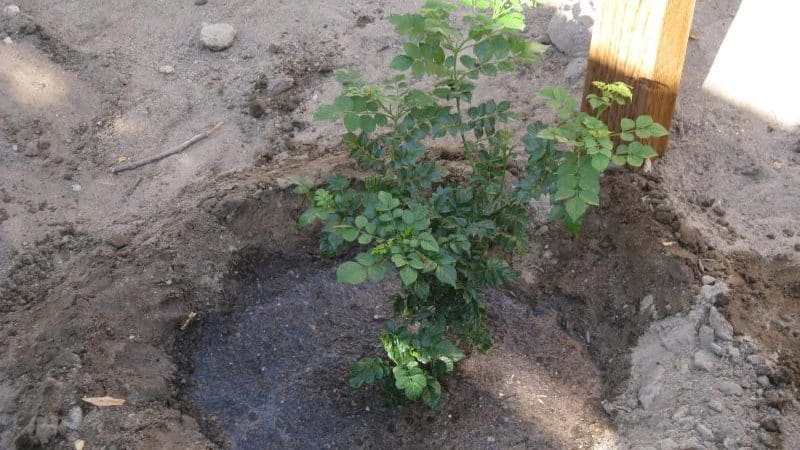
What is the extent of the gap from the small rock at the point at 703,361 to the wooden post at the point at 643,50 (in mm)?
1162

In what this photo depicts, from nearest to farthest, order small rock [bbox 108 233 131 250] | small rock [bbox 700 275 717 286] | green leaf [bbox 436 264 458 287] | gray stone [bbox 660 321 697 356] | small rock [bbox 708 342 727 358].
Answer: green leaf [bbox 436 264 458 287]
small rock [bbox 708 342 727 358]
gray stone [bbox 660 321 697 356]
small rock [bbox 700 275 717 286]
small rock [bbox 108 233 131 250]

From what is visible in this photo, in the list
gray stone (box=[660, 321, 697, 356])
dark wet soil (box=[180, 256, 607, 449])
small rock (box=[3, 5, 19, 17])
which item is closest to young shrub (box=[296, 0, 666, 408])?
dark wet soil (box=[180, 256, 607, 449])

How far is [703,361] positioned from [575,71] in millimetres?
1952

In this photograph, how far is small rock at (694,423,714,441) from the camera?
2.64 metres

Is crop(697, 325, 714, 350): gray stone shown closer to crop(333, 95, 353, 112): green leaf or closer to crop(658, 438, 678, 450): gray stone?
crop(658, 438, 678, 450): gray stone

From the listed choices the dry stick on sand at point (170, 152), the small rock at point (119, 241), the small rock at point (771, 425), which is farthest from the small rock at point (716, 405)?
the dry stick on sand at point (170, 152)

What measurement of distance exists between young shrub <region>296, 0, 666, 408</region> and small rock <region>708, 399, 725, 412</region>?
0.80 m

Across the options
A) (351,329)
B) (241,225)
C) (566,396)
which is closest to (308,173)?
(241,225)

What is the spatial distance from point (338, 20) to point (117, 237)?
220 centimetres

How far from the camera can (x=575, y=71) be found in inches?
167

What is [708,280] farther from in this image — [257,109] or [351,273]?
[257,109]

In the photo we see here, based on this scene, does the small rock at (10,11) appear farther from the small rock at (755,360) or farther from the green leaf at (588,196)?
the small rock at (755,360)

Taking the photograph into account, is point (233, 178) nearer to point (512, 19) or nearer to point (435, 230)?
point (435, 230)

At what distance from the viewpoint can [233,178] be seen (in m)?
4.00
